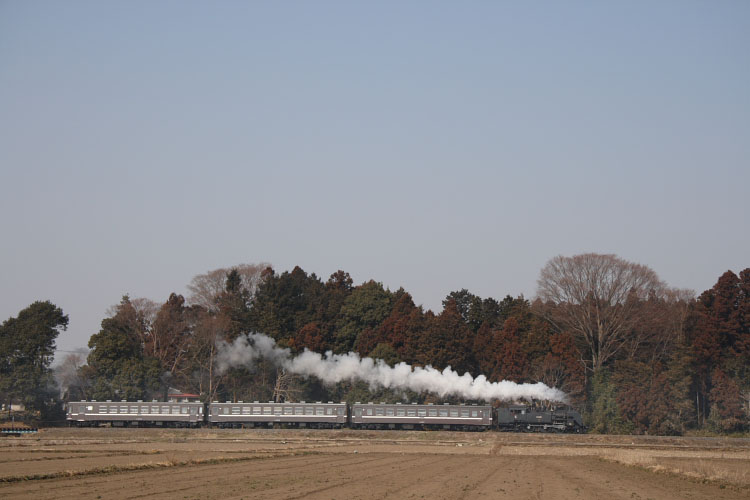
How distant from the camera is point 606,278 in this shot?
349ft

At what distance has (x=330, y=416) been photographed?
93.6 metres

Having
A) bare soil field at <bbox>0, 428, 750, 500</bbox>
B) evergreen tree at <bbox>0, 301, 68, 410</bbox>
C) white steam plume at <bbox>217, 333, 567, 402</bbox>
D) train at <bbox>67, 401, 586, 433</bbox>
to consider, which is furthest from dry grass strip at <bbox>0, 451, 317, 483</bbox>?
evergreen tree at <bbox>0, 301, 68, 410</bbox>

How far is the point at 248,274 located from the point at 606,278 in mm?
69853

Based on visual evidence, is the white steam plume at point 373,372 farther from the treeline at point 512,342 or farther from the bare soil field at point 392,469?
the bare soil field at point 392,469

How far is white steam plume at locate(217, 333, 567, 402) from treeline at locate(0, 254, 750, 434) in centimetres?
144

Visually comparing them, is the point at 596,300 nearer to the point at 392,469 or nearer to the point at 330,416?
the point at 330,416

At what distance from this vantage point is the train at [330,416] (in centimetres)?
8819

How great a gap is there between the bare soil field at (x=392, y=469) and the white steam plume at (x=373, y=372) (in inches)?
688

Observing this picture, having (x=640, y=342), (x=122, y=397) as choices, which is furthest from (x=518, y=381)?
(x=122, y=397)

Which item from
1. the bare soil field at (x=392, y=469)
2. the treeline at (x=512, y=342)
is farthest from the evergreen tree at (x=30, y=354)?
the bare soil field at (x=392, y=469)

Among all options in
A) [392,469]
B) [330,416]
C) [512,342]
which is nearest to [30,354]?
[330,416]

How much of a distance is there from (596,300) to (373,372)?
29.3 metres

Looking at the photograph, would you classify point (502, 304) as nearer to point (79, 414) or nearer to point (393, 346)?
point (393, 346)

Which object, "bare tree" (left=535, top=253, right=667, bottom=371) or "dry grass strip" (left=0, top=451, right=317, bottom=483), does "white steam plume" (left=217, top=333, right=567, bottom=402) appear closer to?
"bare tree" (left=535, top=253, right=667, bottom=371)
